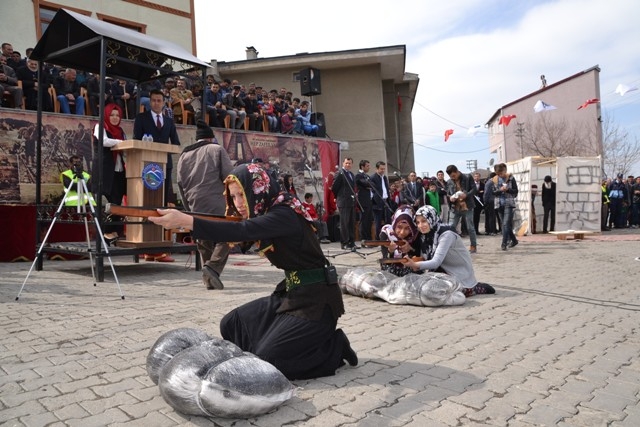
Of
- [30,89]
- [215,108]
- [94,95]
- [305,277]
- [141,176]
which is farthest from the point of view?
[215,108]

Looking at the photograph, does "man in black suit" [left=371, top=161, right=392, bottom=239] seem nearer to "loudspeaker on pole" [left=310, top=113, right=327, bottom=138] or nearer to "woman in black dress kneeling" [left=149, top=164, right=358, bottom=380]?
"loudspeaker on pole" [left=310, top=113, right=327, bottom=138]

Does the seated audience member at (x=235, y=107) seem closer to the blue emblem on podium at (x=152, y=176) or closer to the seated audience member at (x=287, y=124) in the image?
the seated audience member at (x=287, y=124)

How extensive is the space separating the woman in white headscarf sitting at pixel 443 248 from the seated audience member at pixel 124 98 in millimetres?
8508

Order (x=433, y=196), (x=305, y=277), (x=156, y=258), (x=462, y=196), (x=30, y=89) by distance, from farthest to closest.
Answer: (x=433, y=196) → (x=462, y=196) → (x=30, y=89) → (x=156, y=258) → (x=305, y=277)

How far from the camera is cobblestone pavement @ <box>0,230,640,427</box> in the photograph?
2883mm

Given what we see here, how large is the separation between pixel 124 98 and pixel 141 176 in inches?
220

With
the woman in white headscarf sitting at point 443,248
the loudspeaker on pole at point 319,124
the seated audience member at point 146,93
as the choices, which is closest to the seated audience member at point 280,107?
the loudspeaker on pole at point 319,124

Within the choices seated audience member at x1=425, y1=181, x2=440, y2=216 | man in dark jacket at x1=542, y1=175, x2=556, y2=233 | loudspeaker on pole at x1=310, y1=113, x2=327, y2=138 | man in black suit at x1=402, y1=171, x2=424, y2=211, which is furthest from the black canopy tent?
man in dark jacket at x1=542, y1=175, x2=556, y2=233

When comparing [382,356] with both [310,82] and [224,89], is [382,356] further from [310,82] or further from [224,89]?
[310,82]

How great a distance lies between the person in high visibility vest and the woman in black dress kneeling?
4156 millimetres

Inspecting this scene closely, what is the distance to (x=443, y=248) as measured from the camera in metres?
6.22

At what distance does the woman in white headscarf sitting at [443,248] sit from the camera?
247 inches

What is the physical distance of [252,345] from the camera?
11.7 ft

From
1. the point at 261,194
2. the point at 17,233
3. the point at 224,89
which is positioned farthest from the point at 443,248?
the point at 224,89
